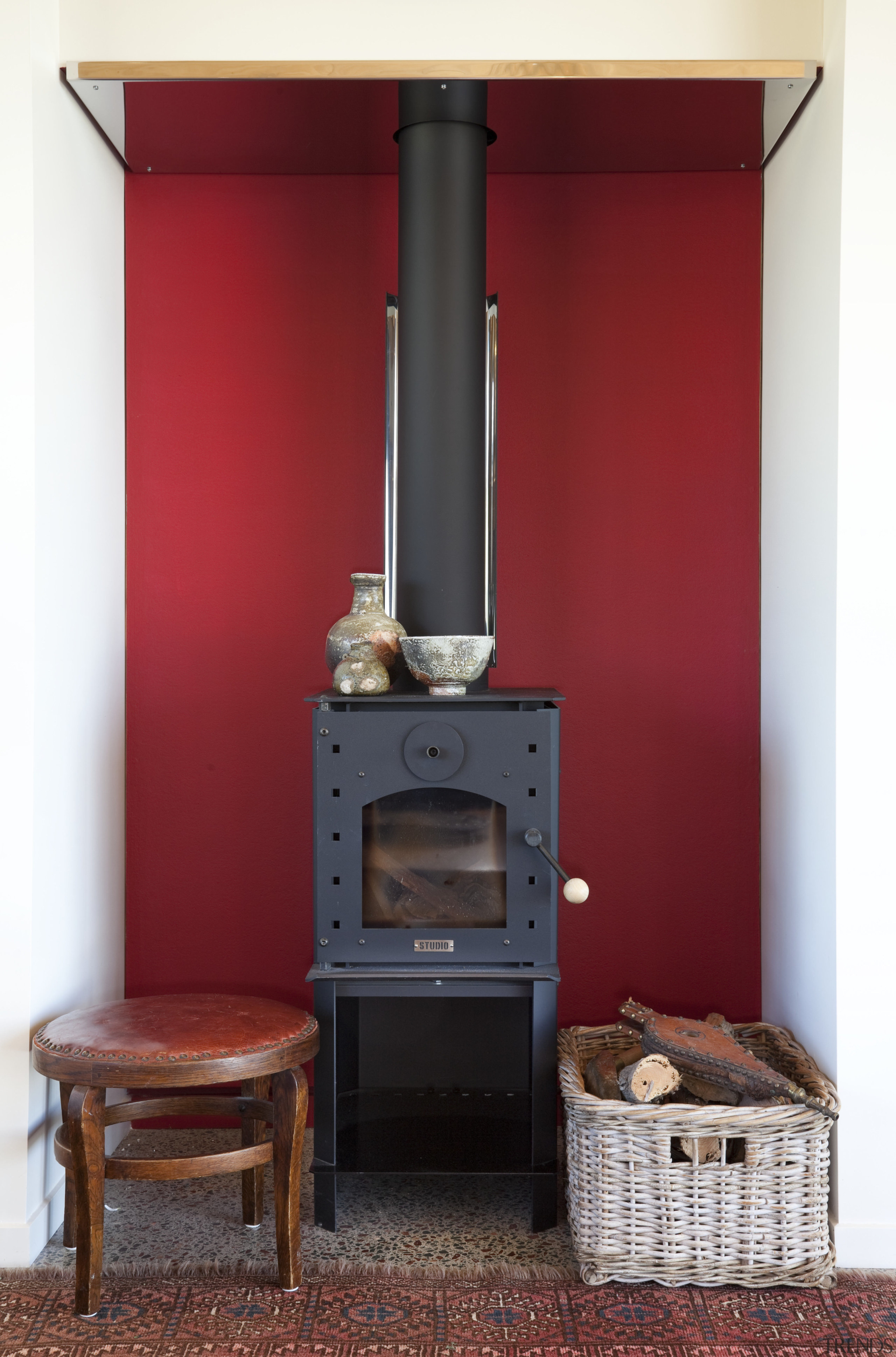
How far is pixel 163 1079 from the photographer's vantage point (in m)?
1.74

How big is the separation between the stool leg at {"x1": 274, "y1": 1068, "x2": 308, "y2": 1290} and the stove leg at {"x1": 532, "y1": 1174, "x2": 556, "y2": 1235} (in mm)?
451

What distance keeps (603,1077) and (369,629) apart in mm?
961

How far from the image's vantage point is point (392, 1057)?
242cm

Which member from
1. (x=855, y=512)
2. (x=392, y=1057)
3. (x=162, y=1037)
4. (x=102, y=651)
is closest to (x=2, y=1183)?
(x=162, y=1037)

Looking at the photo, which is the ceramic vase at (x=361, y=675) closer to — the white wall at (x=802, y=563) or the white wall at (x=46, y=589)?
the white wall at (x=46, y=589)

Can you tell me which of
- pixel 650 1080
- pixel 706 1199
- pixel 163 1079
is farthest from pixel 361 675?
pixel 706 1199

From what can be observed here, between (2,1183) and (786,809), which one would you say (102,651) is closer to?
(2,1183)

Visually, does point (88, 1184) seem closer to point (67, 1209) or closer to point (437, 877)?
point (67, 1209)

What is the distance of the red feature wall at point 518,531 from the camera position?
253 centimetres

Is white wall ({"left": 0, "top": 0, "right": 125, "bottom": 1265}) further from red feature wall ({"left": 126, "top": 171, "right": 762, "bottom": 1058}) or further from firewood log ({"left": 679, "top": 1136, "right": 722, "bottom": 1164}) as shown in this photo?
firewood log ({"left": 679, "top": 1136, "right": 722, "bottom": 1164})

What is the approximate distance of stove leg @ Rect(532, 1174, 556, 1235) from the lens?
203 cm

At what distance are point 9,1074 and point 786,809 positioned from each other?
5.17 feet

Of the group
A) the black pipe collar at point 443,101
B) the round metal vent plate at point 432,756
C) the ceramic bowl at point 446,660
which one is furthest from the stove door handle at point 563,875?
the black pipe collar at point 443,101

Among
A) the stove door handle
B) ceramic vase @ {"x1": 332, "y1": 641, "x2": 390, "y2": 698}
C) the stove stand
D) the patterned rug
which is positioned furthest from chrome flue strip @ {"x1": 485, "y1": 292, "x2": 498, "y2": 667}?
the patterned rug
